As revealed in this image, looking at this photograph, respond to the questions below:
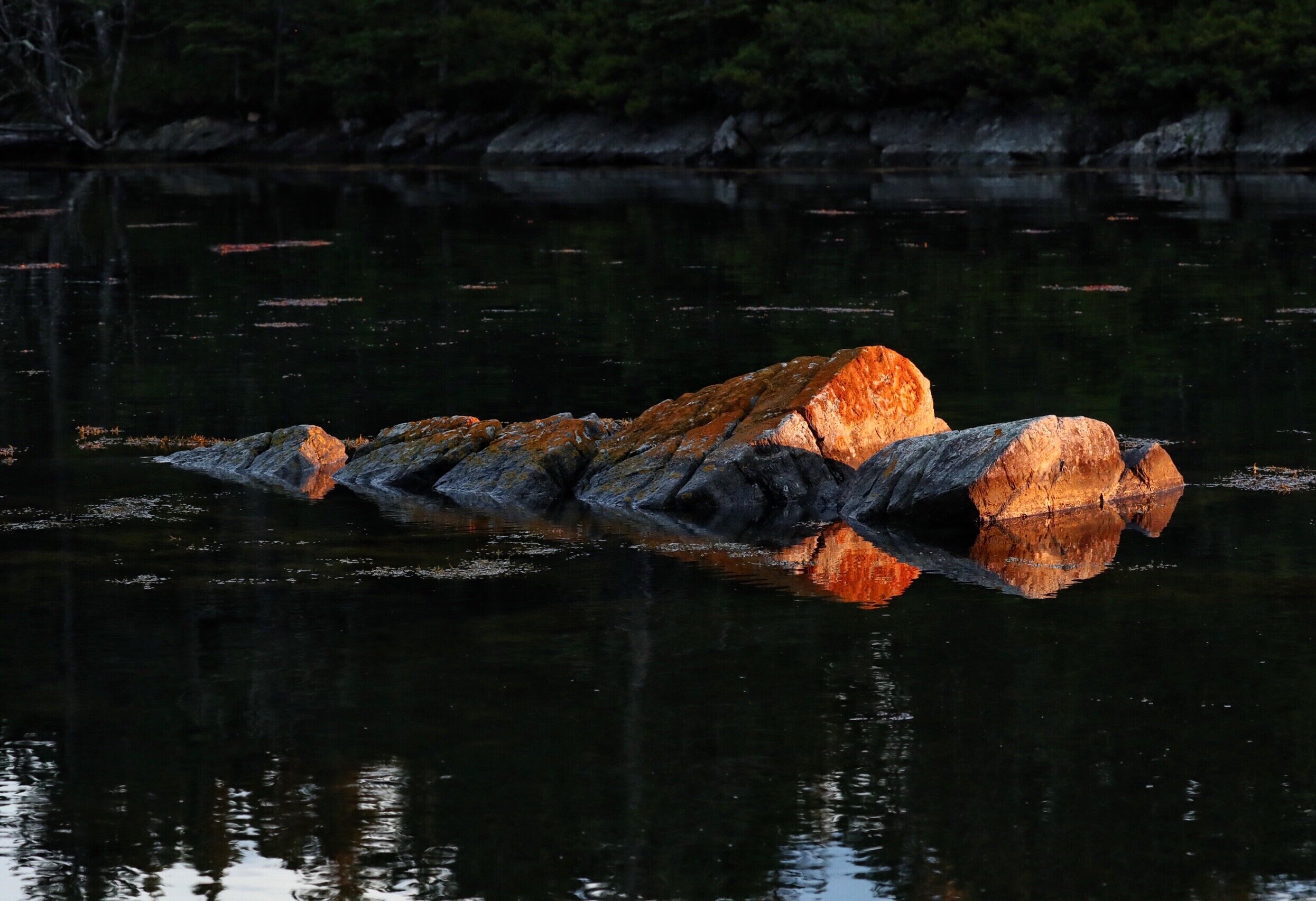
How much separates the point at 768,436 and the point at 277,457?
4.24 metres

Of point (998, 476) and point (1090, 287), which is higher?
point (1090, 287)

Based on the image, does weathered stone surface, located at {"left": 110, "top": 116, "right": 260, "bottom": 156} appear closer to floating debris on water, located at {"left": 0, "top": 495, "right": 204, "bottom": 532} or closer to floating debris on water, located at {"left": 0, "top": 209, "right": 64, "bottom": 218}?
floating debris on water, located at {"left": 0, "top": 209, "right": 64, "bottom": 218}

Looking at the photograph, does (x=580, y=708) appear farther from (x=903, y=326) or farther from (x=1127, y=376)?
(x=903, y=326)

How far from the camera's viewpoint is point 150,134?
84.7 meters

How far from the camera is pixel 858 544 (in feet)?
45.2

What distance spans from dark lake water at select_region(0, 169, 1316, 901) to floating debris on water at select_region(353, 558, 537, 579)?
0.15 feet

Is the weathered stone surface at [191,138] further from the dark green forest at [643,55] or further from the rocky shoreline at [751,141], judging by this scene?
the dark green forest at [643,55]

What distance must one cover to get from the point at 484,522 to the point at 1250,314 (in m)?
14.4

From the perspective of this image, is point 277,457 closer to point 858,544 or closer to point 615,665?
point 858,544

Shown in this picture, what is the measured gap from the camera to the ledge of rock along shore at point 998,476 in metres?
14.2

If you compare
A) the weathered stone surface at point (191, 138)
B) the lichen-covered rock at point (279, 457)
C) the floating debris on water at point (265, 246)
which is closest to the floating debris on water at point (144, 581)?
the lichen-covered rock at point (279, 457)

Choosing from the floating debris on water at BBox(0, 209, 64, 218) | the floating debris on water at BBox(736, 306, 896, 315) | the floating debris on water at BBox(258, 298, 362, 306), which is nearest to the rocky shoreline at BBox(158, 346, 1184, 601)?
the floating debris on water at BBox(736, 306, 896, 315)

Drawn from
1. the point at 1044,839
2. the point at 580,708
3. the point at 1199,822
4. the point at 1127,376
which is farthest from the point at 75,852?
the point at 1127,376

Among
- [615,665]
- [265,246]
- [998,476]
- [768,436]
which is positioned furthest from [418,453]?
[265,246]
